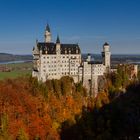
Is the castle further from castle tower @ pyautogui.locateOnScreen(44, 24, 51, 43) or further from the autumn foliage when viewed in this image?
the autumn foliage

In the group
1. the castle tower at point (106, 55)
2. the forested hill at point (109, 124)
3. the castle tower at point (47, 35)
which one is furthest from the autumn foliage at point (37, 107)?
the castle tower at point (47, 35)

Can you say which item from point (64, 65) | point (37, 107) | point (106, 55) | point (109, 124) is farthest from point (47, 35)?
point (109, 124)

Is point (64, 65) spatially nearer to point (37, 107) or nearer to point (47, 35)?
point (47, 35)

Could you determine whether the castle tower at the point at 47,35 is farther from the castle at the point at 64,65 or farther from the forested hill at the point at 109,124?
the forested hill at the point at 109,124

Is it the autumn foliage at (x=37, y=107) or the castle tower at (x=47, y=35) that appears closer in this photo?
the autumn foliage at (x=37, y=107)

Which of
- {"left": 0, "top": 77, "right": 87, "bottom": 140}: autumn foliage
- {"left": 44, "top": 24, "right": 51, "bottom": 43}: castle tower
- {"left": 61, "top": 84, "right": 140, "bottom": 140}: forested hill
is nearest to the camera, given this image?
{"left": 0, "top": 77, "right": 87, "bottom": 140}: autumn foliage

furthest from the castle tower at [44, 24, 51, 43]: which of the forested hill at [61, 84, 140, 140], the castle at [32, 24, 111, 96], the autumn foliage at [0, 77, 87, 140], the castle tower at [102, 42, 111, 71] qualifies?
the forested hill at [61, 84, 140, 140]

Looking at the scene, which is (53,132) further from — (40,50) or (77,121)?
(40,50)

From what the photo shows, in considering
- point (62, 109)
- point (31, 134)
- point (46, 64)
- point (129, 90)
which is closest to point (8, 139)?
point (31, 134)
